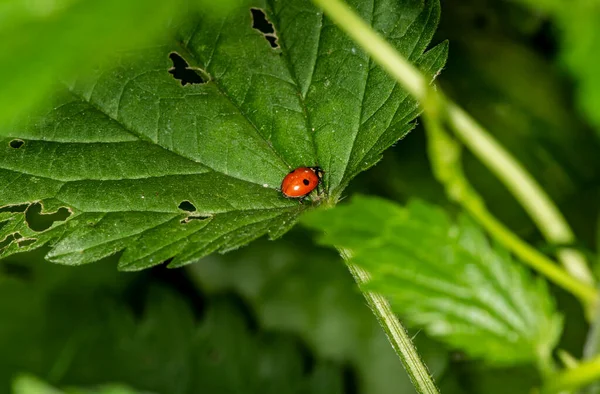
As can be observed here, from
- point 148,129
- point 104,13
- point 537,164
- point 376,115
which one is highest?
point 104,13

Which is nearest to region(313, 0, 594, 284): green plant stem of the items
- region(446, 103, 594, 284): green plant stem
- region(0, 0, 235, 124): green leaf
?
region(446, 103, 594, 284): green plant stem

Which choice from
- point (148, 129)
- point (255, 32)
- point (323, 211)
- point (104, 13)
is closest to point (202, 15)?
point (255, 32)

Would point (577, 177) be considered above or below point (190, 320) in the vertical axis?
above

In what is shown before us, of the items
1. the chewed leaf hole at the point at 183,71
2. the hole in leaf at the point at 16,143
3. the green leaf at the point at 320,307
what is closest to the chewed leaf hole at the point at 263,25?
the chewed leaf hole at the point at 183,71

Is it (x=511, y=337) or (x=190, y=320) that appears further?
(x=190, y=320)

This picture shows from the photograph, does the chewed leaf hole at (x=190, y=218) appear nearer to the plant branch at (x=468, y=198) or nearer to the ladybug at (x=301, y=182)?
the ladybug at (x=301, y=182)

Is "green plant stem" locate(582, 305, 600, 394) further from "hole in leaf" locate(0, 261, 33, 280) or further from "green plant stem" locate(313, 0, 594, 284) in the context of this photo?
"hole in leaf" locate(0, 261, 33, 280)

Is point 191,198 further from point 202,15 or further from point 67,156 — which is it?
point 202,15
